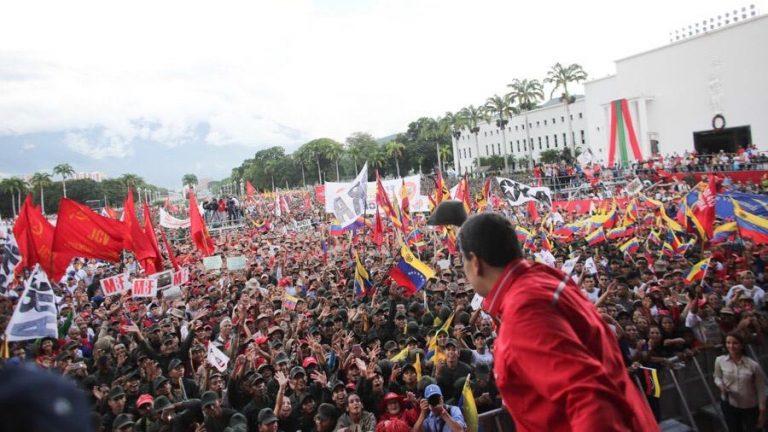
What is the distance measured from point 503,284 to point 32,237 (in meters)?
10.7

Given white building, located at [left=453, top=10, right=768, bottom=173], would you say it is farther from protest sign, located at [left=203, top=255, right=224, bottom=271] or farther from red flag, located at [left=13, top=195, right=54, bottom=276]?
red flag, located at [left=13, top=195, right=54, bottom=276]

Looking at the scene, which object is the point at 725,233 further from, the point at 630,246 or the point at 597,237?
the point at 597,237

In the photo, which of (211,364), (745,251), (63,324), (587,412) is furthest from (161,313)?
(745,251)

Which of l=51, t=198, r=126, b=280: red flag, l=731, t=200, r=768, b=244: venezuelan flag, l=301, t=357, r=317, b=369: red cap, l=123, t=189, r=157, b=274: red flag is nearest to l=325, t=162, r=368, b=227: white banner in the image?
l=123, t=189, r=157, b=274: red flag

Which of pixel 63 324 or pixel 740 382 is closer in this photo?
pixel 740 382

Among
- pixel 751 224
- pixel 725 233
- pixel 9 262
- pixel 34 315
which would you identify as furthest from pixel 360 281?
pixel 725 233

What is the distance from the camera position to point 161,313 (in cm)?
1196

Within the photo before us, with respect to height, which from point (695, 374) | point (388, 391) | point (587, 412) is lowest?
point (695, 374)

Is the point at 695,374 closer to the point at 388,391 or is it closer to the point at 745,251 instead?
the point at 388,391

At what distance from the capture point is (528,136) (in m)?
70.0

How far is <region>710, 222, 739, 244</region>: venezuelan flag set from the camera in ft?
41.0

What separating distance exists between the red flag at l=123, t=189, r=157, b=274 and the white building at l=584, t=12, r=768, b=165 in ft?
140

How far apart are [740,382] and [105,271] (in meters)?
21.7

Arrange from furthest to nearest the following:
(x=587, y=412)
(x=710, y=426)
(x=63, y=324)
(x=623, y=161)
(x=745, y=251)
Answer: (x=623, y=161) < (x=745, y=251) < (x=63, y=324) < (x=710, y=426) < (x=587, y=412)
